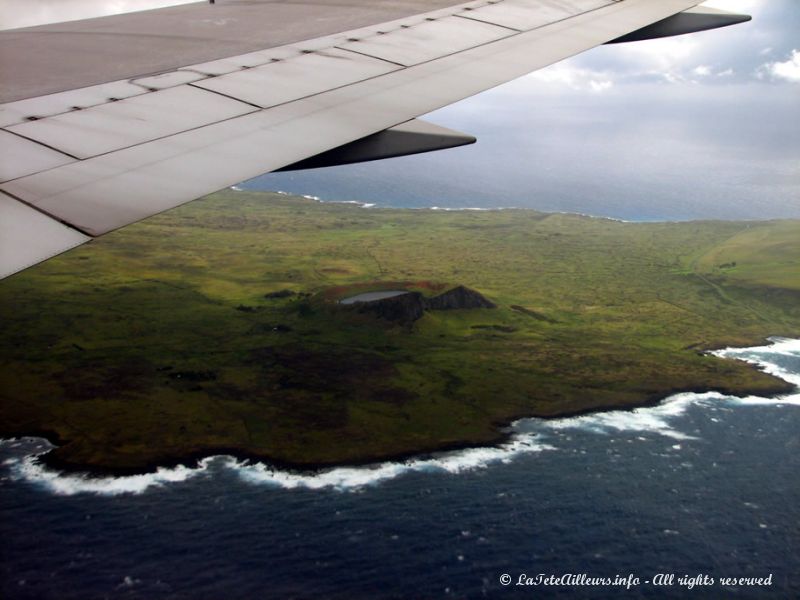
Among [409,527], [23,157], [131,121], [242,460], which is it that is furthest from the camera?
[242,460]

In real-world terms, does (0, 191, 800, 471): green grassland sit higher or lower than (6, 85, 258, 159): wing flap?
lower

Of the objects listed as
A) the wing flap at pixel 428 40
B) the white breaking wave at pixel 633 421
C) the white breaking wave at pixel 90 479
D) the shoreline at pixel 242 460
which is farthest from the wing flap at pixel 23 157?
the white breaking wave at pixel 633 421

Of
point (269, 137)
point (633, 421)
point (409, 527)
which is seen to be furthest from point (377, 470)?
point (269, 137)

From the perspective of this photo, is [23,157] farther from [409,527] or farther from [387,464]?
[387,464]

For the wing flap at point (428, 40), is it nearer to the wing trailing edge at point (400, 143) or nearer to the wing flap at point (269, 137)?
the wing flap at point (269, 137)

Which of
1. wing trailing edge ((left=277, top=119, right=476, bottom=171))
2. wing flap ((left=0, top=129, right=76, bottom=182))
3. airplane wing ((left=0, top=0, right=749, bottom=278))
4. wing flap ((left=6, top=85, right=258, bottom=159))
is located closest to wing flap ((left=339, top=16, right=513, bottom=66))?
airplane wing ((left=0, top=0, right=749, bottom=278))

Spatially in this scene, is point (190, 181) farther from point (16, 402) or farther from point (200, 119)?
point (16, 402)

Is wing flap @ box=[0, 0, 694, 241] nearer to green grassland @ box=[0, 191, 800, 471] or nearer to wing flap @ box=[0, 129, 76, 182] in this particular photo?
wing flap @ box=[0, 129, 76, 182]
